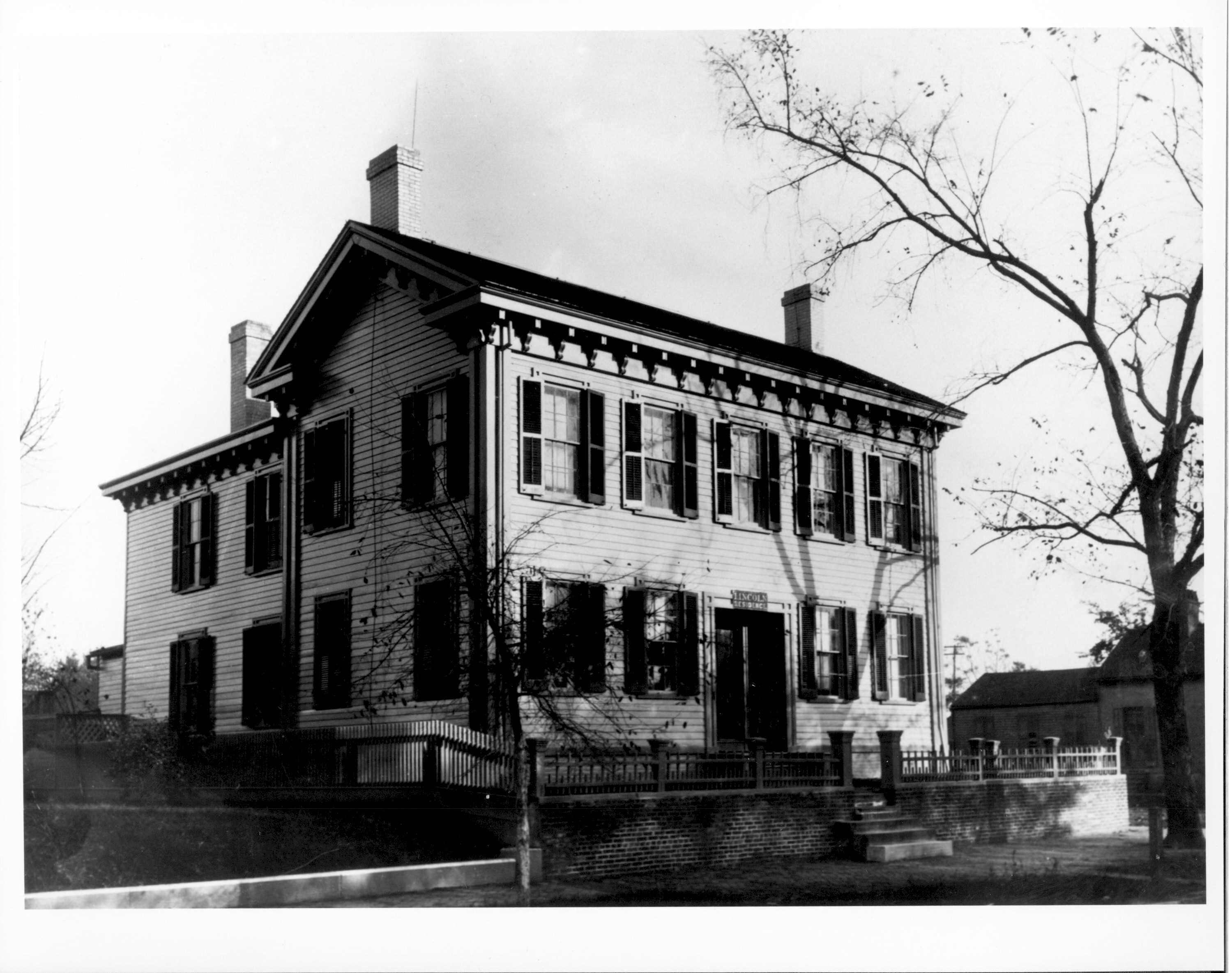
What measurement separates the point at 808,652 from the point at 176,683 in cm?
938

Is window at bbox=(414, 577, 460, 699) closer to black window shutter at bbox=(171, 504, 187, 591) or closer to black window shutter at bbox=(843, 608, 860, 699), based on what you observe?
black window shutter at bbox=(171, 504, 187, 591)

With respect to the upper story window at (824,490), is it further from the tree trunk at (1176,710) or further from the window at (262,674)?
the window at (262,674)

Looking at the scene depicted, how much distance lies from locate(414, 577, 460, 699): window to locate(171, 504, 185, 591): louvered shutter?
5.42m

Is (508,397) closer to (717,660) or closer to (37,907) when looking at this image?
(717,660)

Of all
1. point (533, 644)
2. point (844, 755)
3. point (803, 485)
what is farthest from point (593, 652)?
point (803, 485)

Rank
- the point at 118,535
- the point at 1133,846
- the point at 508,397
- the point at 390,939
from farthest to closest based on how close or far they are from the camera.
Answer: the point at 508,397, the point at 118,535, the point at 1133,846, the point at 390,939

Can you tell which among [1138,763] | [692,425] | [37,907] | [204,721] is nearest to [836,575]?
[692,425]

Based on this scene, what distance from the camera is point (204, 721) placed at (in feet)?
66.2

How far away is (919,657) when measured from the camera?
68.5ft

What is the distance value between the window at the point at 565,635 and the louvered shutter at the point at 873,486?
16.1 feet

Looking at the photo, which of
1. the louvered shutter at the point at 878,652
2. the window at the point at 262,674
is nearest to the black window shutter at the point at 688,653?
the louvered shutter at the point at 878,652

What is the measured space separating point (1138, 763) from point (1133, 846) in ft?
19.4

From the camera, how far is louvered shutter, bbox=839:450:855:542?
66.6ft

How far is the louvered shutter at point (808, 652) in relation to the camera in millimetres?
19984
